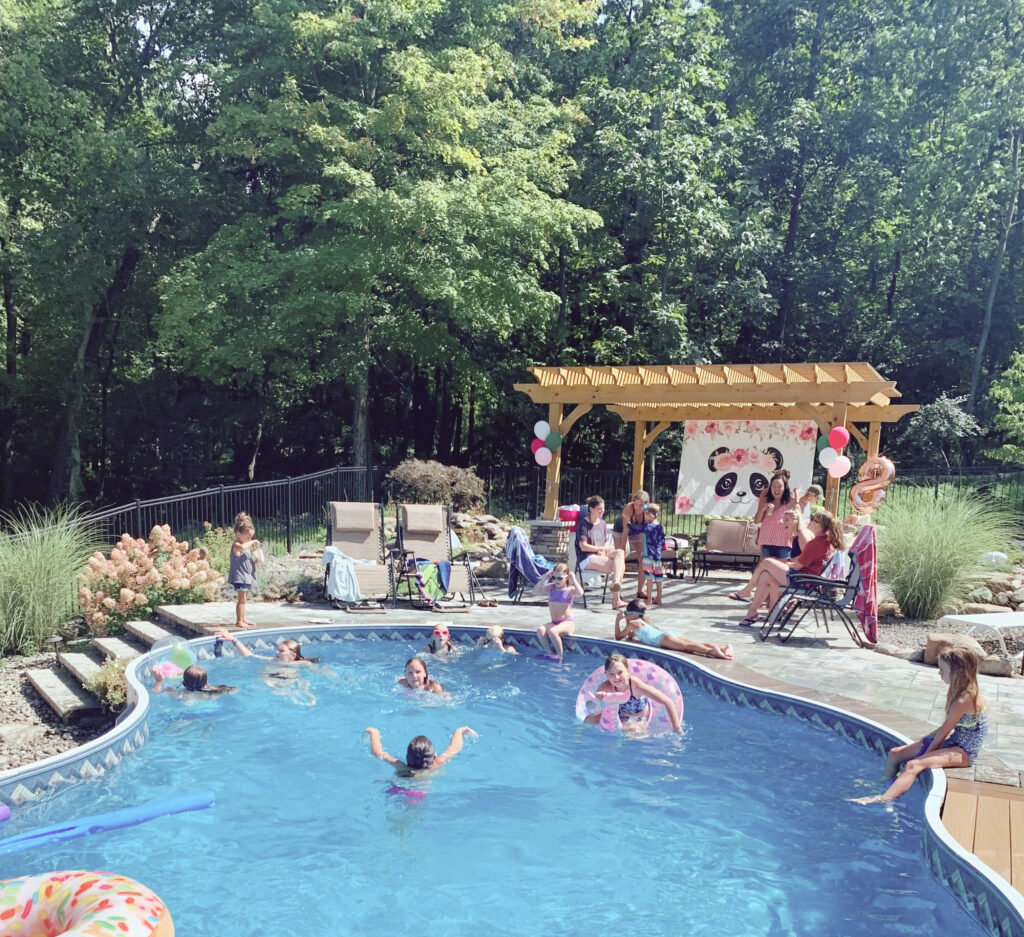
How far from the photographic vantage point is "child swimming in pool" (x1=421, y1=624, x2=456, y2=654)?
9453 millimetres

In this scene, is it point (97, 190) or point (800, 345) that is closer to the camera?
point (97, 190)

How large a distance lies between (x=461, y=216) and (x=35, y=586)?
37.2 ft

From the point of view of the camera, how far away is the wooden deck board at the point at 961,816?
4641 millimetres

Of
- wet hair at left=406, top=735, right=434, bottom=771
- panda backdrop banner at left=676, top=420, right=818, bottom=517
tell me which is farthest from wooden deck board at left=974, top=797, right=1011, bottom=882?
panda backdrop banner at left=676, top=420, right=818, bottom=517

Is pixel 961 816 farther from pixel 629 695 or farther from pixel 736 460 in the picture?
pixel 736 460

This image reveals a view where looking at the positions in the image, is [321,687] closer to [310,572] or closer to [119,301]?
[310,572]

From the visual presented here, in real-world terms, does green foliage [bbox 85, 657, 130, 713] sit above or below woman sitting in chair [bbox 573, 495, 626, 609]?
below

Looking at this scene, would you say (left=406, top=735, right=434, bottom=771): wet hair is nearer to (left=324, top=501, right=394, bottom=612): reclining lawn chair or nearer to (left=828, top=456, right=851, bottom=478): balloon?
(left=324, top=501, right=394, bottom=612): reclining lawn chair

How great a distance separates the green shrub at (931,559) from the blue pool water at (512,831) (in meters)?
Result: 3.86

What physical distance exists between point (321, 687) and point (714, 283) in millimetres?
17922

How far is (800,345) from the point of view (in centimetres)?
2675

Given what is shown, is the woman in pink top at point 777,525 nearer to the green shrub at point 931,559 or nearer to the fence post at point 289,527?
the green shrub at point 931,559

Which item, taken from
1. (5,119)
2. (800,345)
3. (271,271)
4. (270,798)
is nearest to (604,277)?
(800,345)

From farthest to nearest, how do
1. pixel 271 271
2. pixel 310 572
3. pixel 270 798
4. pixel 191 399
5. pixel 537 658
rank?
pixel 191 399, pixel 271 271, pixel 310 572, pixel 537 658, pixel 270 798
